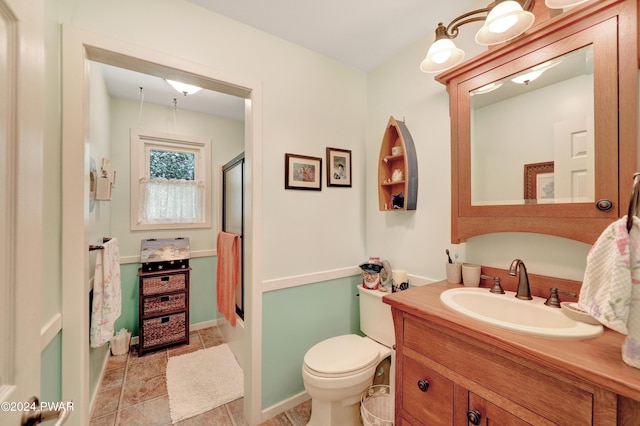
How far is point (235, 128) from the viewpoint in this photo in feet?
11.0

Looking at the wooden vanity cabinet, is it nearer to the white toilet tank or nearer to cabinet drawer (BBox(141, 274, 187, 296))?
the white toilet tank

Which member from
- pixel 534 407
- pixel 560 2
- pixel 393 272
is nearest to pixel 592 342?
pixel 534 407

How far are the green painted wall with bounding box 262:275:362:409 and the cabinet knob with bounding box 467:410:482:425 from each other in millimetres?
1142

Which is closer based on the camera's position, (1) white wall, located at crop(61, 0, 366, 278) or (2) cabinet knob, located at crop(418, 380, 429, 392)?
(2) cabinet knob, located at crop(418, 380, 429, 392)

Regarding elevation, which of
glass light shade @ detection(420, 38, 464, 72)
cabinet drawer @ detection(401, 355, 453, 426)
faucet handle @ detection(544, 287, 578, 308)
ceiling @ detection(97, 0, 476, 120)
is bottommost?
cabinet drawer @ detection(401, 355, 453, 426)

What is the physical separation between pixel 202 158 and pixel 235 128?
584mm

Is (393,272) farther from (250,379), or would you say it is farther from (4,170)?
(4,170)

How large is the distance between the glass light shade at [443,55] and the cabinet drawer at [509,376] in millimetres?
1251

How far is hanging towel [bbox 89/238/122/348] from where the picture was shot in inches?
60.8

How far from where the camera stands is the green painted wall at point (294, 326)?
5.62 feet

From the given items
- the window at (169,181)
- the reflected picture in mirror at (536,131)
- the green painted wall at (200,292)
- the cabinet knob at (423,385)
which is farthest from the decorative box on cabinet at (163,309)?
the reflected picture in mirror at (536,131)

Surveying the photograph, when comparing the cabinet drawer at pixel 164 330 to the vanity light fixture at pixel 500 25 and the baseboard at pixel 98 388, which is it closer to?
the baseboard at pixel 98 388

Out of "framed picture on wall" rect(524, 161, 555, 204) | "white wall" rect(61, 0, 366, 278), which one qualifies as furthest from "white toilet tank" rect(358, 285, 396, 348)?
"framed picture on wall" rect(524, 161, 555, 204)

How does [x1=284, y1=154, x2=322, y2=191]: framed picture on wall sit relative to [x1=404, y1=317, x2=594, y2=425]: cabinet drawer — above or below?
above
